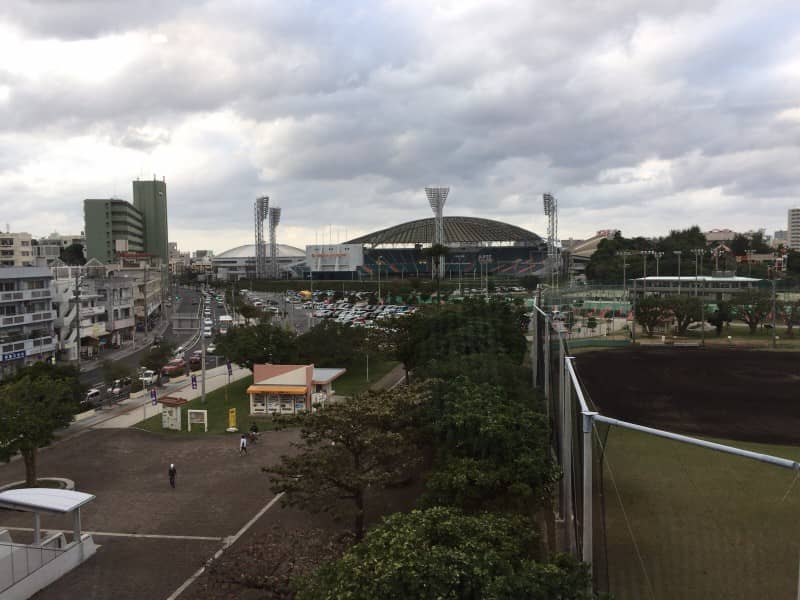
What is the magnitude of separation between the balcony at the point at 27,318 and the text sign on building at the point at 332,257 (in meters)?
65.4

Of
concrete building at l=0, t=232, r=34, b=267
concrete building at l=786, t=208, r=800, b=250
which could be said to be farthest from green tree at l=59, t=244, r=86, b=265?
concrete building at l=786, t=208, r=800, b=250

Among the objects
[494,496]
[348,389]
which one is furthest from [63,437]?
[494,496]

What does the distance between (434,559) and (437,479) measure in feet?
11.7

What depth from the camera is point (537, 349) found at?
1816 cm

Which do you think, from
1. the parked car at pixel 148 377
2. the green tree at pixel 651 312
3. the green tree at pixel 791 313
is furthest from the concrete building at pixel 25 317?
the green tree at pixel 791 313

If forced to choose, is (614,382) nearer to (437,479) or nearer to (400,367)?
(400,367)

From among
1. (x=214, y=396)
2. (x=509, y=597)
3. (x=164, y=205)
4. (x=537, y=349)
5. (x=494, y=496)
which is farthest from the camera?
(x=164, y=205)

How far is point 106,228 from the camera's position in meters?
72.8

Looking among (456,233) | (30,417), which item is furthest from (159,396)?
(456,233)

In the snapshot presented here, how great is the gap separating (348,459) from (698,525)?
6.92 meters

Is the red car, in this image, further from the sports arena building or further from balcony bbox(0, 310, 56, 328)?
the sports arena building

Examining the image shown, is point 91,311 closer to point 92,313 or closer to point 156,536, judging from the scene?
point 92,313

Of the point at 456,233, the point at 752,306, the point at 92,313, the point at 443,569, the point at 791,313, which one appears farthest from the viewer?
the point at 456,233

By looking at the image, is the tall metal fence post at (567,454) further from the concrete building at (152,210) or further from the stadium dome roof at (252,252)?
the stadium dome roof at (252,252)
